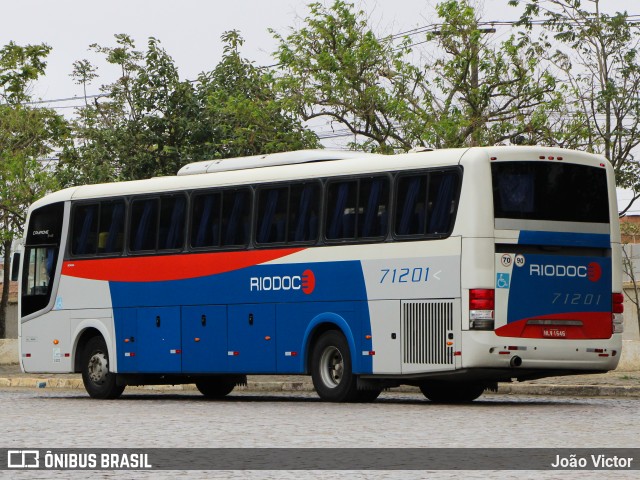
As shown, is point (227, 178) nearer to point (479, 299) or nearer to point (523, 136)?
point (479, 299)

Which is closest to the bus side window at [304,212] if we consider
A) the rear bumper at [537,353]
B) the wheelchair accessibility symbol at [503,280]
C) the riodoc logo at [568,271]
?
the wheelchair accessibility symbol at [503,280]

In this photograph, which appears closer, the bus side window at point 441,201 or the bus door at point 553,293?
the bus door at point 553,293

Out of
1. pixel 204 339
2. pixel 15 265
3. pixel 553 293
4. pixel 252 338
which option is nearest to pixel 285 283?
pixel 252 338

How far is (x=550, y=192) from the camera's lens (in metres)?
19.8

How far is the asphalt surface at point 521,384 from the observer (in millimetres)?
23453

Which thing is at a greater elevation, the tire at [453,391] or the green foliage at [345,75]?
the green foliage at [345,75]

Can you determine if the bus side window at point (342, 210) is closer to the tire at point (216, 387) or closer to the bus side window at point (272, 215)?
the bus side window at point (272, 215)

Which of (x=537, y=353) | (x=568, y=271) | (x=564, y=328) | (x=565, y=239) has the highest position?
(x=565, y=239)

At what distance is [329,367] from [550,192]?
420cm

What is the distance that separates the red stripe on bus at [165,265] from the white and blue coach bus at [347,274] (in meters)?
0.03

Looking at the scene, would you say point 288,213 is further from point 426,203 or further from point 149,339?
point 149,339

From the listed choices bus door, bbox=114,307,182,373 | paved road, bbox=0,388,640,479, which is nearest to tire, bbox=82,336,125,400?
bus door, bbox=114,307,182,373

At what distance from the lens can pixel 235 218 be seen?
2248 centimetres

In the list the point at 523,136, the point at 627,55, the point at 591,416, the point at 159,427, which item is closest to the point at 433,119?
the point at 523,136
